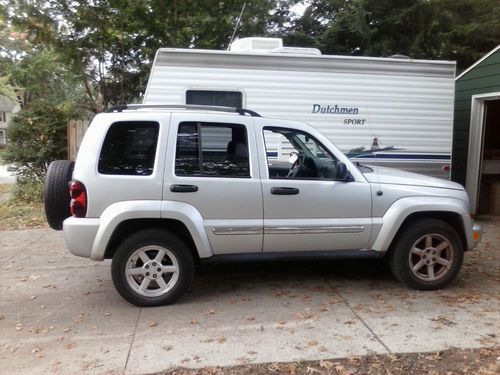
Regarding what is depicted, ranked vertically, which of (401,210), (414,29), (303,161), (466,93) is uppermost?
(414,29)

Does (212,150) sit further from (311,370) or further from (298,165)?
(311,370)

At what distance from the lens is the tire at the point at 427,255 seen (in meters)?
5.09

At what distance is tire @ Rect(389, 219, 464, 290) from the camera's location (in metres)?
5.09

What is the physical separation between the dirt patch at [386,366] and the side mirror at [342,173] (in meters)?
1.79

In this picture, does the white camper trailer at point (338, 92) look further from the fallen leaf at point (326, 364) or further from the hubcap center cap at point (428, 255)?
the fallen leaf at point (326, 364)

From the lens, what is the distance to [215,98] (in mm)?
7484

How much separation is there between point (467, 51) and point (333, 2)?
357 cm

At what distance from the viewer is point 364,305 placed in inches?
191

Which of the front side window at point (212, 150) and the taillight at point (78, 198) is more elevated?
the front side window at point (212, 150)

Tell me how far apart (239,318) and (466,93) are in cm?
756

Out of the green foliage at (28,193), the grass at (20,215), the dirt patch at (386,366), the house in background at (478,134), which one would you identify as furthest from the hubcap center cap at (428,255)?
the green foliage at (28,193)

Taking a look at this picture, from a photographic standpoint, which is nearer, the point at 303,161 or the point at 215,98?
the point at 303,161

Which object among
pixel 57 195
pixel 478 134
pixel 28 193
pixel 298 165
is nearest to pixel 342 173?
pixel 298 165

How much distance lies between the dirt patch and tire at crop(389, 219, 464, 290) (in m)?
Answer: 1.36
